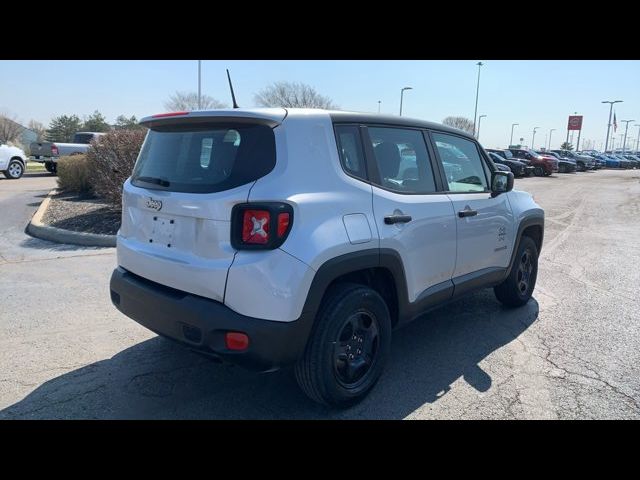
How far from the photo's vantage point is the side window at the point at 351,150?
Answer: 3010 mm

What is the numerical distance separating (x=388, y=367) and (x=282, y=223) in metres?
1.76

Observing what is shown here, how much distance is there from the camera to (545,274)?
21.7 feet

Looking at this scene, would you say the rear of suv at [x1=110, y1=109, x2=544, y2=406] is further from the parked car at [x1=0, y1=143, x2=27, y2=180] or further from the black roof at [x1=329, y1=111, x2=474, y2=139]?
the parked car at [x1=0, y1=143, x2=27, y2=180]

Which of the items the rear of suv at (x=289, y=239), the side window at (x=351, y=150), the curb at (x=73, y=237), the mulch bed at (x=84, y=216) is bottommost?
the curb at (x=73, y=237)

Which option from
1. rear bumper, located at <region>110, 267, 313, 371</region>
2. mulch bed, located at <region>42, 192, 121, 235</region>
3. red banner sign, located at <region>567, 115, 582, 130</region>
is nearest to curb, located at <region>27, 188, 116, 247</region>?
mulch bed, located at <region>42, 192, 121, 235</region>

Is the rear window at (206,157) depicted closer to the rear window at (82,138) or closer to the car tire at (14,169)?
the car tire at (14,169)

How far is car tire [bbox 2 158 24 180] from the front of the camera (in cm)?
1717

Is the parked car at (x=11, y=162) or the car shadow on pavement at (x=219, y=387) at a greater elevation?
the parked car at (x=11, y=162)

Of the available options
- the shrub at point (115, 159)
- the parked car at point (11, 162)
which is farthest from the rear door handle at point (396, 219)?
the parked car at point (11, 162)

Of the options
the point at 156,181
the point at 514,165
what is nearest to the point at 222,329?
the point at 156,181

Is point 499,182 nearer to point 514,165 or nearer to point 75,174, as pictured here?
point 75,174

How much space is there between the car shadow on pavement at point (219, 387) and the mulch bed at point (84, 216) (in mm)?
4771

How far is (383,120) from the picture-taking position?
3439 millimetres
